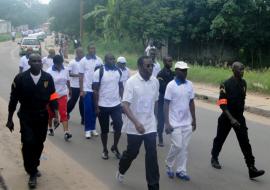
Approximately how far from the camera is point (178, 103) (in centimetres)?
669

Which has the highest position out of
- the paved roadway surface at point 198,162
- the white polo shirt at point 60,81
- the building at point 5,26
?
the building at point 5,26

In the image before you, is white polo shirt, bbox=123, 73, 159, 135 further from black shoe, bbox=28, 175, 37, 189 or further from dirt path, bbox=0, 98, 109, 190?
black shoe, bbox=28, 175, 37, 189

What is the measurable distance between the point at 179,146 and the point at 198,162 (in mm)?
1359

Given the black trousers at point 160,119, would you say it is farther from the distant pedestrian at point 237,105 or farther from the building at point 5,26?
the building at point 5,26

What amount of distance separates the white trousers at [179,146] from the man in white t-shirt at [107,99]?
123 centimetres

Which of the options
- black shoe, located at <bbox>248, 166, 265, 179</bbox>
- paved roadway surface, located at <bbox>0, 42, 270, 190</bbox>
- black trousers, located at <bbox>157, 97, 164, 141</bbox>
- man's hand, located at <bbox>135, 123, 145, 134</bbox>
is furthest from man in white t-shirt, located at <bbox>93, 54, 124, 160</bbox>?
black shoe, located at <bbox>248, 166, 265, 179</bbox>

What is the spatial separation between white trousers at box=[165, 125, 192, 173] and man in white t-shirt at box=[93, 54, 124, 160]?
48.5 inches

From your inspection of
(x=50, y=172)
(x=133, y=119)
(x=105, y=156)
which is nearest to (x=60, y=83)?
(x=105, y=156)

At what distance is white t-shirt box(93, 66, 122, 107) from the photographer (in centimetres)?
787

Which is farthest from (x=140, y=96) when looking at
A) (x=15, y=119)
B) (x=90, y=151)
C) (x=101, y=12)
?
(x=101, y=12)

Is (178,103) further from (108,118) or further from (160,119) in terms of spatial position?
(160,119)

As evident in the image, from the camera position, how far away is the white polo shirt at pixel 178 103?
6.68 metres

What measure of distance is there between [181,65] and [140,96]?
100cm

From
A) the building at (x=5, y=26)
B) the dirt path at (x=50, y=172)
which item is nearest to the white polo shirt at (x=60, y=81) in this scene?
the dirt path at (x=50, y=172)
